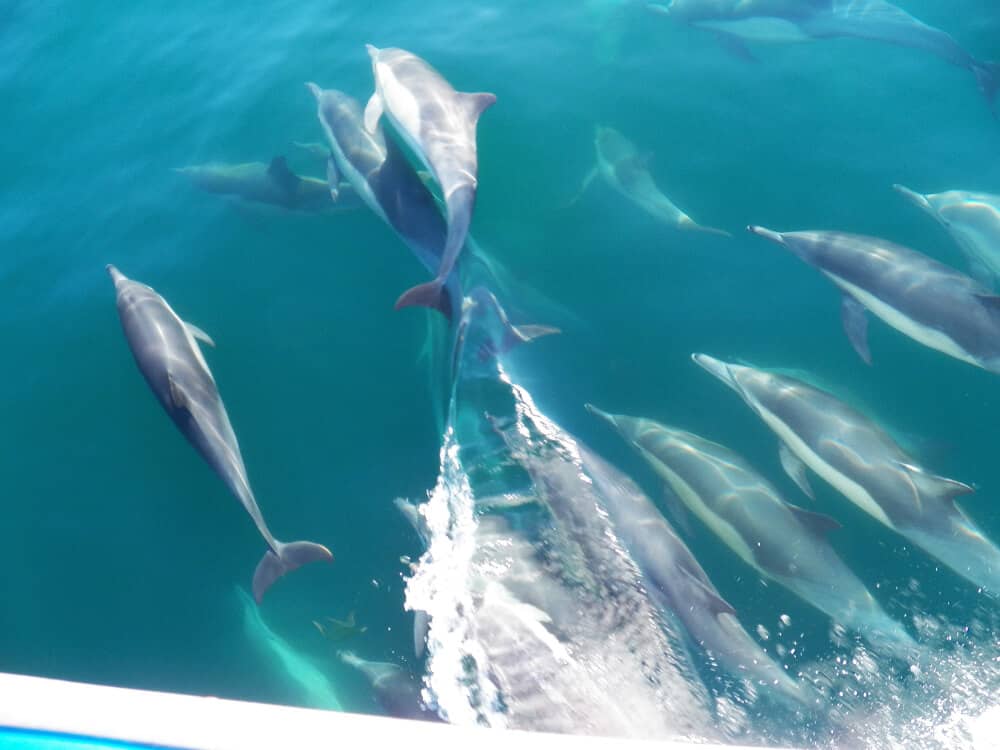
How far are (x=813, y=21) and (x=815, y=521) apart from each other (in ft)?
23.4

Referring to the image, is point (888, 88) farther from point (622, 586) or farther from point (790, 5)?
point (622, 586)

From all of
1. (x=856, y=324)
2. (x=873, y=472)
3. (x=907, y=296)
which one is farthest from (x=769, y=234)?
(x=873, y=472)

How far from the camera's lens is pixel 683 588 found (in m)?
4.78

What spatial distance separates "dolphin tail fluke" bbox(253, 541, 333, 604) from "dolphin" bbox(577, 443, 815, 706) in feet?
6.80

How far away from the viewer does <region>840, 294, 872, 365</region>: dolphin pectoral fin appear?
603 centimetres

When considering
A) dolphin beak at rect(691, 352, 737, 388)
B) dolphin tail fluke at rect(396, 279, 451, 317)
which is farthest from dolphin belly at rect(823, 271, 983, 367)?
dolphin tail fluke at rect(396, 279, 451, 317)

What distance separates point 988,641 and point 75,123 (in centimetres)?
1164

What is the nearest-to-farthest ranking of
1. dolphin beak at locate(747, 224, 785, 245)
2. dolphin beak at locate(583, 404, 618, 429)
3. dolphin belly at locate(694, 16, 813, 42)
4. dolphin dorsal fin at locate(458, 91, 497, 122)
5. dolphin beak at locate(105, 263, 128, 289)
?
dolphin beak at locate(583, 404, 618, 429) < dolphin dorsal fin at locate(458, 91, 497, 122) < dolphin beak at locate(747, 224, 785, 245) < dolphin beak at locate(105, 263, 128, 289) < dolphin belly at locate(694, 16, 813, 42)

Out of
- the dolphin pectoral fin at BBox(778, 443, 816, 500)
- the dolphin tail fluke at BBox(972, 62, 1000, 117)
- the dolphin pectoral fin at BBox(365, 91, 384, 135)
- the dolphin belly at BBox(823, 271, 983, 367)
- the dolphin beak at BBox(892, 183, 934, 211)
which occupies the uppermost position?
the dolphin tail fluke at BBox(972, 62, 1000, 117)

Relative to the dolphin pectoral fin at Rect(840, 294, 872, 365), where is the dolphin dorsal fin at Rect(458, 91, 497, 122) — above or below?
above

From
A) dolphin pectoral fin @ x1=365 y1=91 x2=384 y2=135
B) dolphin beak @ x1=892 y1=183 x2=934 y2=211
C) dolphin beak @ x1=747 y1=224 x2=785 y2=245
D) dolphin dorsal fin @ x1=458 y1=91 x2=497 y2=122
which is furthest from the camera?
dolphin pectoral fin @ x1=365 y1=91 x2=384 y2=135

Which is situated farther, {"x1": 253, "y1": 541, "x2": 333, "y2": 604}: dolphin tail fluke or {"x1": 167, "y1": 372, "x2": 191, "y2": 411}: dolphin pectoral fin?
{"x1": 167, "y1": 372, "x2": 191, "y2": 411}: dolphin pectoral fin

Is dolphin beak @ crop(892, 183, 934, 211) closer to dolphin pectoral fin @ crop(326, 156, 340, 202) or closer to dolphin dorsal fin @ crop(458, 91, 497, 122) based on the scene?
dolphin dorsal fin @ crop(458, 91, 497, 122)

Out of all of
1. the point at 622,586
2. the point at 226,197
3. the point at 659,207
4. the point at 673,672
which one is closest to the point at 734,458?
the point at 622,586
